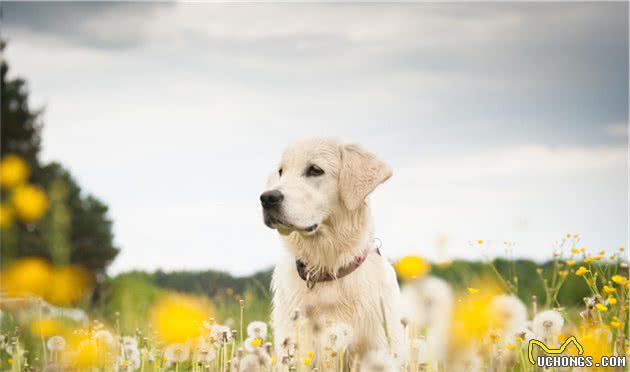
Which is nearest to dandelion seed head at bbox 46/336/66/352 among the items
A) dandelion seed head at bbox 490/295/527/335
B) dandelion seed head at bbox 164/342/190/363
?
dandelion seed head at bbox 164/342/190/363

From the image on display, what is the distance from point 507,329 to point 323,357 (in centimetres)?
130

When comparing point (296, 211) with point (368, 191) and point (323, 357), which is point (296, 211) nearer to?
point (368, 191)

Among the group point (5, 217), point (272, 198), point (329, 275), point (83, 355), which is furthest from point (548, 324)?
point (5, 217)

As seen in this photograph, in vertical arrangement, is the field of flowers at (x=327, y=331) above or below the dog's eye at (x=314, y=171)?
below

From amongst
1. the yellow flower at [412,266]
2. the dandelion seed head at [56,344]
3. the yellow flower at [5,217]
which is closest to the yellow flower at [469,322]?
the yellow flower at [412,266]

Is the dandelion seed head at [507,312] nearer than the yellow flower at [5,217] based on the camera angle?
No

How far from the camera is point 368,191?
495 cm

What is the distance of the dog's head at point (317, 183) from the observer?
4637 millimetres

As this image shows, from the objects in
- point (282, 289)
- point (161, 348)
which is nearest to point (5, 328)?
point (161, 348)

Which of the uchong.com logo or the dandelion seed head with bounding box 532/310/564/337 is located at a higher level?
the dandelion seed head with bounding box 532/310/564/337

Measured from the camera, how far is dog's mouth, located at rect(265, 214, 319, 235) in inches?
183

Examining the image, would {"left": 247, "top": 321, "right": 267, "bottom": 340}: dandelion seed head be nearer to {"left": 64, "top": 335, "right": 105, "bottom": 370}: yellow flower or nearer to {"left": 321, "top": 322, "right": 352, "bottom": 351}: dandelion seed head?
{"left": 321, "top": 322, "right": 352, "bottom": 351}: dandelion seed head

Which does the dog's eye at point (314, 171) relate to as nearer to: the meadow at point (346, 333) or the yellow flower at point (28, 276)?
the meadow at point (346, 333)

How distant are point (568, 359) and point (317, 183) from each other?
2232 mm
